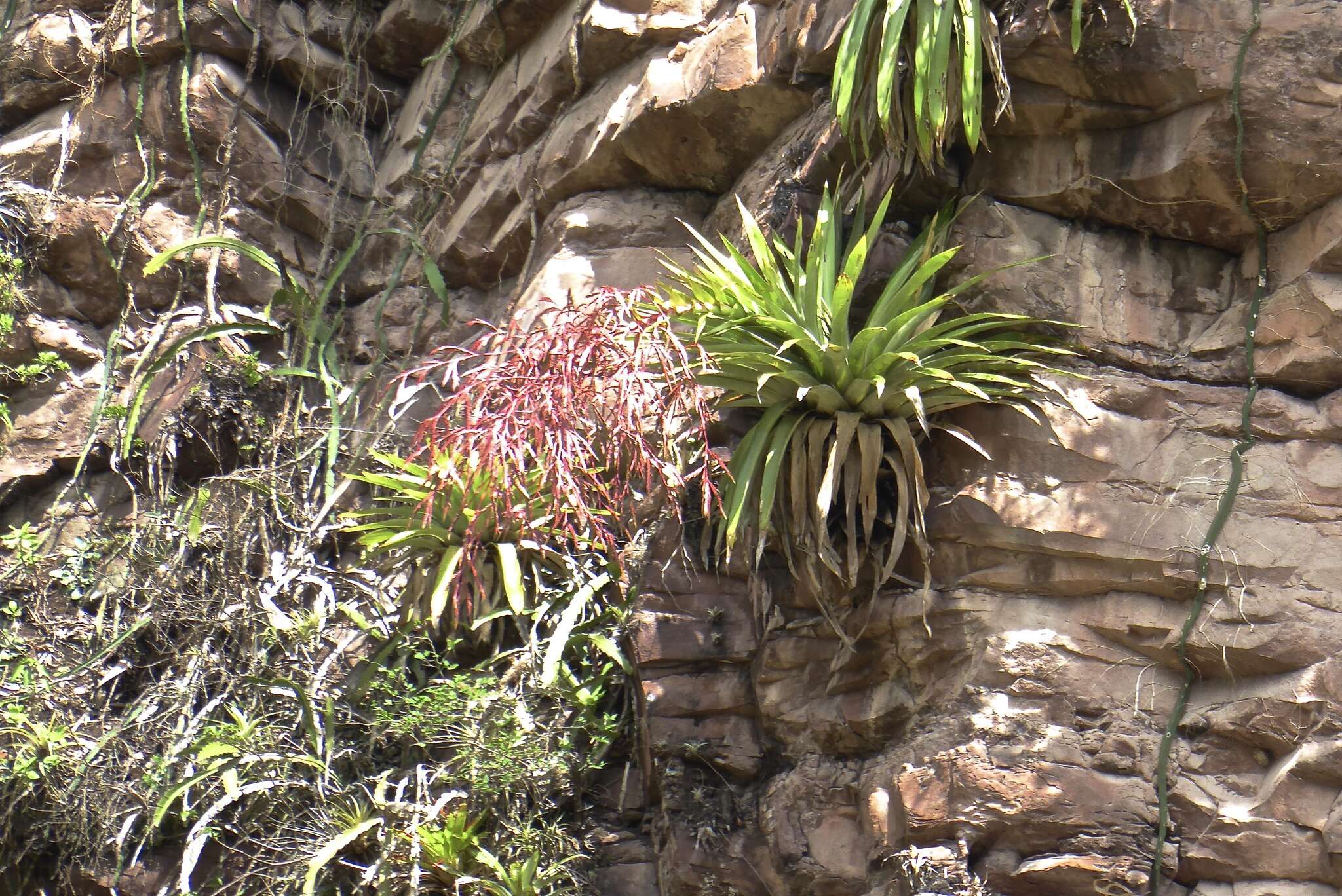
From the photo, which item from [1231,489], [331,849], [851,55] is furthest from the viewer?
[331,849]

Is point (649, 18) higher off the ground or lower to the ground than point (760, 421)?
higher

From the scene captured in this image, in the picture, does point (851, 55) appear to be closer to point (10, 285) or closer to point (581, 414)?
point (581, 414)

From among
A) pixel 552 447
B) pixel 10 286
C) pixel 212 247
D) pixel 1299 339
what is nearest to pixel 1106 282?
pixel 1299 339

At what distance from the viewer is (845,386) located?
4.04 meters

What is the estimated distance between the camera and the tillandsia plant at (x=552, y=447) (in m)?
4.13

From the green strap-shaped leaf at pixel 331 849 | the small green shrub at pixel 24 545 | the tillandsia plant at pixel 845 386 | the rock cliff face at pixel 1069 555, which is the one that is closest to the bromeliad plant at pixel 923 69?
the rock cliff face at pixel 1069 555

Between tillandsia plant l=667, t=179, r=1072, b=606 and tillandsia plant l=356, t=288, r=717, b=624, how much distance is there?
18 centimetres

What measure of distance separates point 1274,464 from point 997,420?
0.81m

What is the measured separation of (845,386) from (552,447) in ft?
2.99

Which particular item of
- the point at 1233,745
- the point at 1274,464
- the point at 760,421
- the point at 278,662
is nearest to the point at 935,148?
the point at 760,421

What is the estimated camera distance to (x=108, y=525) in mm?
5953

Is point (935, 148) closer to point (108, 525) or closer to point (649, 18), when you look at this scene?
point (649, 18)

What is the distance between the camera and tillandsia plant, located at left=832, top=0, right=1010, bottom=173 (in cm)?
400

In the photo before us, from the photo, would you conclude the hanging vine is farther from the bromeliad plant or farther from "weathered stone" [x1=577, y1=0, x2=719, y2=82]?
"weathered stone" [x1=577, y1=0, x2=719, y2=82]
